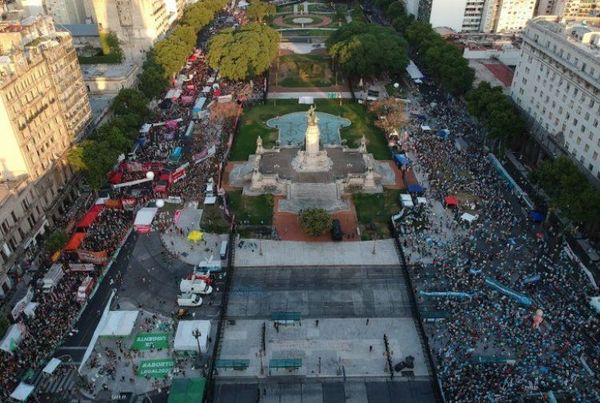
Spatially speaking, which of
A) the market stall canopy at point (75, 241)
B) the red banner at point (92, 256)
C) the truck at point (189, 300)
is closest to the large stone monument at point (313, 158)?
the truck at point (189, 300)

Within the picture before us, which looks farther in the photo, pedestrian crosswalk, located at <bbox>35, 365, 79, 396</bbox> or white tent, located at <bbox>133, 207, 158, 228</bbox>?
white tent, located at <bbox>133, 207, 158, 228</bbox>

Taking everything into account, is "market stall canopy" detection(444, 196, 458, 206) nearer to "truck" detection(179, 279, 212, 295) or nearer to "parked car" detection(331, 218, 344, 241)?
"parked car" detection(331, 218, 344, 241)

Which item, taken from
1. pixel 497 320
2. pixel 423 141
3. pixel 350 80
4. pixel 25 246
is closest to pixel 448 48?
pixel 350 80

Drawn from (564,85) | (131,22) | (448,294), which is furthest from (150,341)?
(131,22)

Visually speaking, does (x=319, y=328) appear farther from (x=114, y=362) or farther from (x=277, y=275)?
(x=114, y=362)


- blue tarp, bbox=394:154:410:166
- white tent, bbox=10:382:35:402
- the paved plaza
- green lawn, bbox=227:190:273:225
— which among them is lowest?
the paved plaza

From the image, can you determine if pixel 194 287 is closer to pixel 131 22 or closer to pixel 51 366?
pixel 51 366

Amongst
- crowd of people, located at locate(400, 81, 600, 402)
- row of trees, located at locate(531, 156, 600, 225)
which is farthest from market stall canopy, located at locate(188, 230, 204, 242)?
row of trees, located at locate(531, 156, 600, 225)
